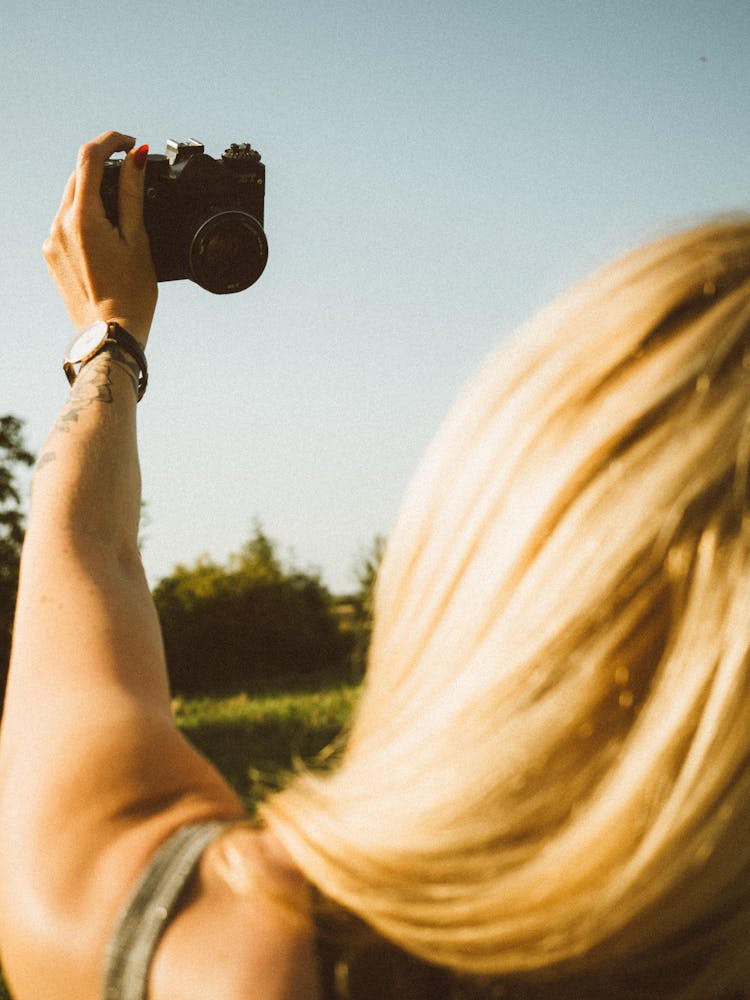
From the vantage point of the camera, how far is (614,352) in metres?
0.88

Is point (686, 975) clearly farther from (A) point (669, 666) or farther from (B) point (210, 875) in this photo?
(B) point (210, 875)

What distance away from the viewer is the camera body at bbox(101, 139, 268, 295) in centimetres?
223

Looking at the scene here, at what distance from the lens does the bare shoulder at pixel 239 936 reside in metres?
0.74

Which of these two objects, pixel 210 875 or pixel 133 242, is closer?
pixel 210 875

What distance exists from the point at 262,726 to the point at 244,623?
8741mm

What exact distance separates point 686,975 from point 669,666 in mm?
309

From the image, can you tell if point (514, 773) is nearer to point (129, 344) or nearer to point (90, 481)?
point (90, 481)

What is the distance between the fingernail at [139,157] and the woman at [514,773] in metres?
1.32

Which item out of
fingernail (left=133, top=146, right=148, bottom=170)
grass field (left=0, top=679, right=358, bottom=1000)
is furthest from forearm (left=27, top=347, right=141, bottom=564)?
grass field (left=0, top=679, right=358, bottom=1000)

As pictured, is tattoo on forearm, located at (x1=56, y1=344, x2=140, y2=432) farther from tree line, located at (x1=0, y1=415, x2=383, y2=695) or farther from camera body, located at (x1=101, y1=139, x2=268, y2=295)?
tree line, located at (x1=0, y1=415, x2=383, y2=695)

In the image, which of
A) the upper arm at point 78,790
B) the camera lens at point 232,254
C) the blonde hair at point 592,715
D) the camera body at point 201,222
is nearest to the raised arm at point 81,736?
the upper arm at point 78,790

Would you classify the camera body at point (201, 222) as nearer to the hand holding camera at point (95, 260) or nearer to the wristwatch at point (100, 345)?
the hand holding camera at point (95, 260)

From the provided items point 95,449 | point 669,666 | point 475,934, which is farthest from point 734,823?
point 95,449

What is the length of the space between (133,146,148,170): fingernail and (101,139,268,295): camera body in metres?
0.10
